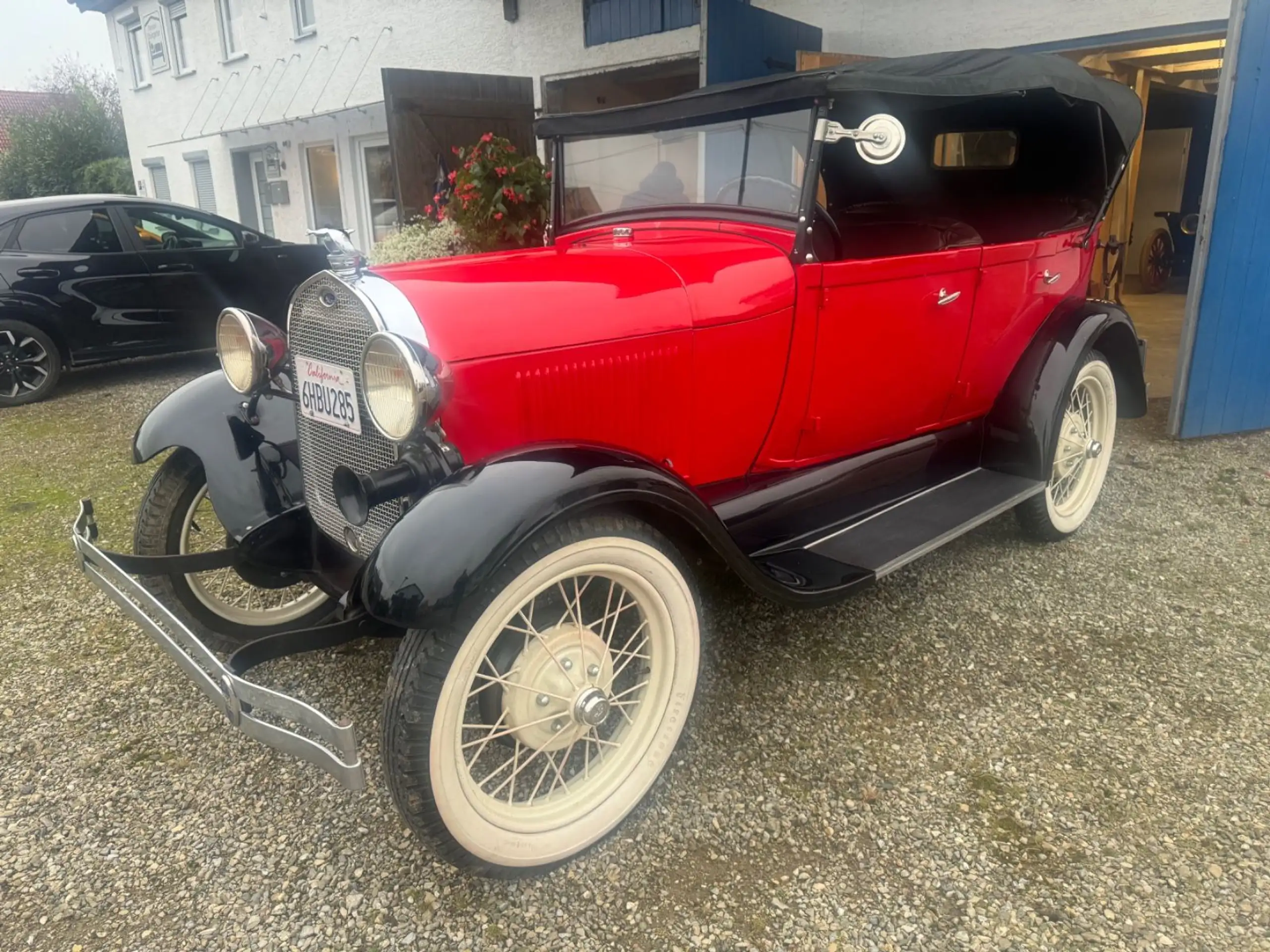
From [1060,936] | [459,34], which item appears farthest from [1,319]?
[1060,936]

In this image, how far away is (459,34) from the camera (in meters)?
9.70

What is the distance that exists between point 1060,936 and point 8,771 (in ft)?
8.45

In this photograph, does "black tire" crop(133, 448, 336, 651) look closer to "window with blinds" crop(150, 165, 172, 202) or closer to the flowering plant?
the flowering plant

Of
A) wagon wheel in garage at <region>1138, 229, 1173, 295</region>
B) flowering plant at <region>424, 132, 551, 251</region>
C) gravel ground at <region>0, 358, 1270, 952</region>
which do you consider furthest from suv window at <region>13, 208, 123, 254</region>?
wagon wheel in garage at <region>1138, 229, 1173, 295</region>

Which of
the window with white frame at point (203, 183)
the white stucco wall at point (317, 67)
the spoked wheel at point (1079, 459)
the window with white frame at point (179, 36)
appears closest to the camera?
the spoked wheel at point (1079, 459)

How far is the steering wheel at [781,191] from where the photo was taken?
98.8 inches

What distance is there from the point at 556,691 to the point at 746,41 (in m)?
5.72

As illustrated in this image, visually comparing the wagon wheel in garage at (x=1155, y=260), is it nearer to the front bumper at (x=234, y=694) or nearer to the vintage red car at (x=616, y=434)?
the vintage red car at (x=616, y=434)

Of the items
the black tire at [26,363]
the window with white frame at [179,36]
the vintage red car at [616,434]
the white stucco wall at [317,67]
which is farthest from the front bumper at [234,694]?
the window with white frame at [179,36]

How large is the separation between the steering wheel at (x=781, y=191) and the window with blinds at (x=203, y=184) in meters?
15.2

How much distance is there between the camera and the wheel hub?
188cm

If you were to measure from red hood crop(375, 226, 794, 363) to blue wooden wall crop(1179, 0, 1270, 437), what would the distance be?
11.1 ft

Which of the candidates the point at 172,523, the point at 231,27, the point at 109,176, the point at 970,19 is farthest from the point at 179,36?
the point at 172,523

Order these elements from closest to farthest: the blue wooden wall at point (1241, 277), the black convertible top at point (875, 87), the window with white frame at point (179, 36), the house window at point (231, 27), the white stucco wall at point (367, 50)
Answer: the black convertible top at point (875, 87) < the blue wooden wall at point (1241, 277) < the white stucco wall at point (367, 50) < the house window at point (231, 27) < the window with white frame at point (179, 36)
